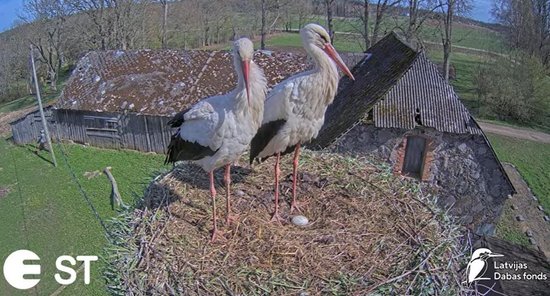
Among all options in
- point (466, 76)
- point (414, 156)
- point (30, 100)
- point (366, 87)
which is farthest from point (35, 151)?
point (466, 76)

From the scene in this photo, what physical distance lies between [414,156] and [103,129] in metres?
12.8

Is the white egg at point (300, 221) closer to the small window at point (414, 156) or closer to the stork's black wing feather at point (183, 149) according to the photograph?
the stork's black wing feather at point (183, 149)

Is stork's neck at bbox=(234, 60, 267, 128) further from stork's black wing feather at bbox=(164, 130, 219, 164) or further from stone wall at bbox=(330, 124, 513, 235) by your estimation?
stone wall at bbox=(330, 124, 513, 235)

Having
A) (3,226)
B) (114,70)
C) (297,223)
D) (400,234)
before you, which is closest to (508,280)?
(400,234)

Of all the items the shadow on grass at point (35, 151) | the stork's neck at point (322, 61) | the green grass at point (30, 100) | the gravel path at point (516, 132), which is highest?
the stork's neck at point (322, 61)

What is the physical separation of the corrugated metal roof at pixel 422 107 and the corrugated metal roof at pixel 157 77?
5.95 meters

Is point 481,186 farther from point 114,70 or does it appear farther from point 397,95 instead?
point 114,70

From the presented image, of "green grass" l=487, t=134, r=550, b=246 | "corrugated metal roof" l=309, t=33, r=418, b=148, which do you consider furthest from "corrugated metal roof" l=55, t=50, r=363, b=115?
"green grass" l=487, t=134, r=550, b=246

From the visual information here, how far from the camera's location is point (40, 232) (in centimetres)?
1144

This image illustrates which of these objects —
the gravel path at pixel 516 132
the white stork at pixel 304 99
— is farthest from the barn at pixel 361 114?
the gravel path at pixel 516 132

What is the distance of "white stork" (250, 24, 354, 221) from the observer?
3.91m

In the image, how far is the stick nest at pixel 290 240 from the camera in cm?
334

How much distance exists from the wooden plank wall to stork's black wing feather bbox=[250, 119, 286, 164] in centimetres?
1177

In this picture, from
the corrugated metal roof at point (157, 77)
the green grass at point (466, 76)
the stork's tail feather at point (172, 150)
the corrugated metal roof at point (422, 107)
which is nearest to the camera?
the stork's tail feather at point (172, 150)
